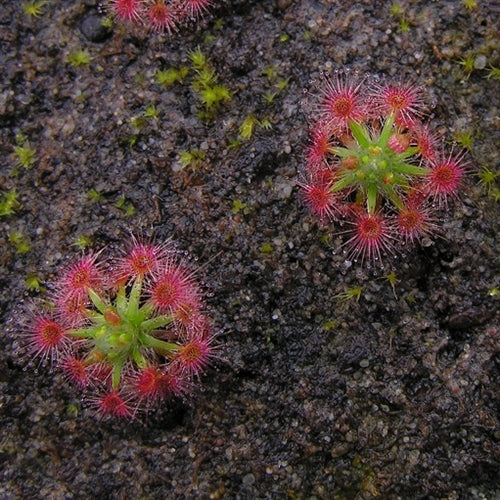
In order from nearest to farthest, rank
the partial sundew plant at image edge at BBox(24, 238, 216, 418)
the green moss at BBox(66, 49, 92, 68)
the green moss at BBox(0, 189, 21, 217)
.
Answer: the partial sundew plant at image edge at BBox(24, 238, 216, 418) → the green moss at BBox(0, 189, 21, 217) → the green moss at BBox(66, 49, 92, 68)

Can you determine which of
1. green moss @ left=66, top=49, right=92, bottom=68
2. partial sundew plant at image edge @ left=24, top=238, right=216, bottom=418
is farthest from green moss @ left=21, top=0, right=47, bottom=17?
partial sundew plant at image edge @ left=24, top=238, right=216, bottom=418

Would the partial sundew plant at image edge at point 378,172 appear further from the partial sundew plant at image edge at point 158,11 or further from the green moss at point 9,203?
the green moss at point 9,203

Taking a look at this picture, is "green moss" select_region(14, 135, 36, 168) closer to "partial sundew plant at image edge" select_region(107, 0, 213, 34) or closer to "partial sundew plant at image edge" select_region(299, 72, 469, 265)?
"partial sundew plant at image edge" select_region(107, 0, 213, 34)

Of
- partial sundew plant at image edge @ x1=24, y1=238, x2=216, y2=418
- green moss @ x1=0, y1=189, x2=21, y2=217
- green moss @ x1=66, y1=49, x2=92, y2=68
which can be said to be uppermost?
green moss @ x1=66, y1=49, x2=92, y2=68

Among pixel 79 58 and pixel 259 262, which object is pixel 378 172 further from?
pixel 79 58

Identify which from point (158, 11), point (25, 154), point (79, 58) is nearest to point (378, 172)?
point (158, 11)

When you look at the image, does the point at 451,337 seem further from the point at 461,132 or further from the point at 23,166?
the point at 23,166
